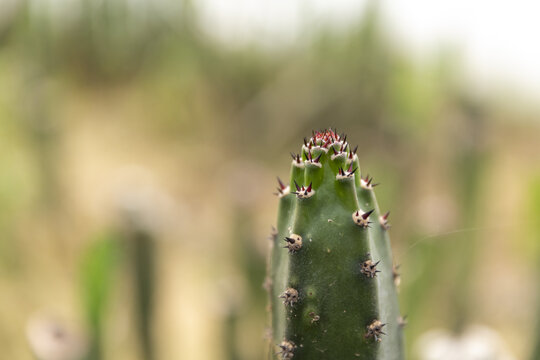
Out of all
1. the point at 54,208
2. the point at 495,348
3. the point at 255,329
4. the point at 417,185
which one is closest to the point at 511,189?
the point at 417,185

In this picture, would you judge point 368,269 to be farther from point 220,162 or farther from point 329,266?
point 220,162

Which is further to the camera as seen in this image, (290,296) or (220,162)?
(220,162)

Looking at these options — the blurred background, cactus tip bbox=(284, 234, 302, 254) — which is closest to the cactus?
cactus tip bbox=(284, 234, 302, 254)

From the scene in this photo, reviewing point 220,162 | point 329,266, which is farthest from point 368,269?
point 220,162

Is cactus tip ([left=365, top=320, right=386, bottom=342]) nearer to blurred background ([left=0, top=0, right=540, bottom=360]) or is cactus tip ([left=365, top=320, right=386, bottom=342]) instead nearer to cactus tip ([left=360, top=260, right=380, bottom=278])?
cactus tip ([left=360, top=260, right=380, bottom=278])

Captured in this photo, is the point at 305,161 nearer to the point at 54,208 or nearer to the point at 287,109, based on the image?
the point at 54,208

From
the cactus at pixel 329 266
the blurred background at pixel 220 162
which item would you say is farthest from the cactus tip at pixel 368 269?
the blurred background at pixel 220 162

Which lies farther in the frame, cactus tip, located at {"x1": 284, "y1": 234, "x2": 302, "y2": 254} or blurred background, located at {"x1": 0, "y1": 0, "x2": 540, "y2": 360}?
blurred background, located at {"x1": 0, "y1": 0, "x2": 540, "y2": 360}
